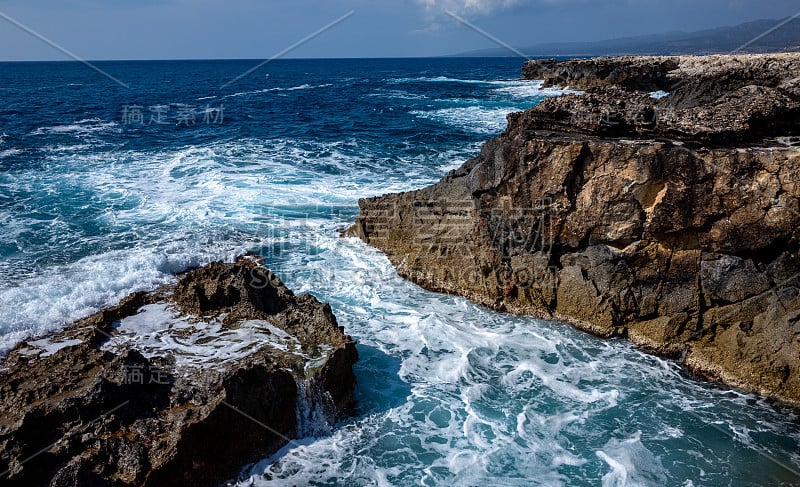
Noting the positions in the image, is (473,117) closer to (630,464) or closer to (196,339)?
(196,339)

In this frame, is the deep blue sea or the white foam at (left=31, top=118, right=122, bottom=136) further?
the white foam at (left=31, top=118, right=122, bottom=136)

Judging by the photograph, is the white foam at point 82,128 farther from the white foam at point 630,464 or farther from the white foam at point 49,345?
the white foam at point 630,464

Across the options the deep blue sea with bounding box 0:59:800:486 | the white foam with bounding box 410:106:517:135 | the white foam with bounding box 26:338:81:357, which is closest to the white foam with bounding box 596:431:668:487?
the deep blue sea with bounding box 0:59:800:486

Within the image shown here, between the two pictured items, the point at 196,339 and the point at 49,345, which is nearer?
the point at 196,339

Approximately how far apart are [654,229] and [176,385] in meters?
7.45

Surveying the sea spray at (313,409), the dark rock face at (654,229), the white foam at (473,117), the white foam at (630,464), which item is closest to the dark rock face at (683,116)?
the dark rock face at (654,229)

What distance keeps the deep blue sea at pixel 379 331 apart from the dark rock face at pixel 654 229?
52 cm

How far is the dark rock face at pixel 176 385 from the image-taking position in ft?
18.4

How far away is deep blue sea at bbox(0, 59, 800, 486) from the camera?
6.66 metres

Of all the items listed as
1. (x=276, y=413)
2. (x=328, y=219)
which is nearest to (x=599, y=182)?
(x=276, y=413)

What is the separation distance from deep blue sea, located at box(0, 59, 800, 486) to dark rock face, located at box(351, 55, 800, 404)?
1.71 ft

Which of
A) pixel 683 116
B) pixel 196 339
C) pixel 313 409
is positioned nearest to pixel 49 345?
pixel 196 339

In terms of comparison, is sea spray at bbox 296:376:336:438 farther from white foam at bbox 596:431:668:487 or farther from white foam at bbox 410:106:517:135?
white foam at bbox 410:106:517:135

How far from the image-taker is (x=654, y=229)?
862 centimetres
